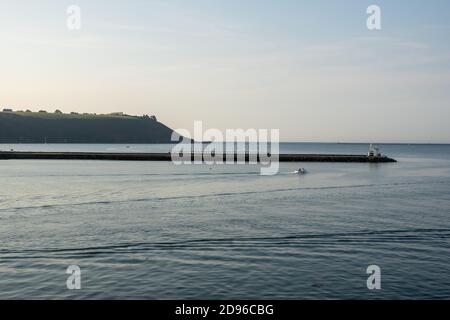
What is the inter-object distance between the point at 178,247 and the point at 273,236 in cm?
649

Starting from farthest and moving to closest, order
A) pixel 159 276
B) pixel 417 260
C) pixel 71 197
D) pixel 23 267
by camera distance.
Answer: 1. pixel 71 197
2. pixel 417 260
3. pixel 23 267
4. pixel 159 276

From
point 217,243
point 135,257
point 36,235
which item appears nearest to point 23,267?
point 135,257

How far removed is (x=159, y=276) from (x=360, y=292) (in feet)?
28.4

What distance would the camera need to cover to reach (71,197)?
5159cm

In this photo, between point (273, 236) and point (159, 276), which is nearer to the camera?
point (159, 276)

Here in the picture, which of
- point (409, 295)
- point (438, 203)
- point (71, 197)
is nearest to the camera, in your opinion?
point (409, 295)

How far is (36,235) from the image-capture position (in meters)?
30.4
